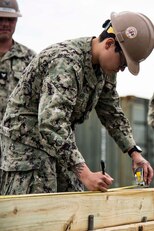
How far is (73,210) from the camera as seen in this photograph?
3199 millimetres

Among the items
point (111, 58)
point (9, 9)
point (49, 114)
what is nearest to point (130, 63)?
point (111, 58)

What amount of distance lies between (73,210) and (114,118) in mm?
1393

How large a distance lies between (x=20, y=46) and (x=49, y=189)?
5.83 ft

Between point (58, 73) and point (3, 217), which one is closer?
point (3, 217)

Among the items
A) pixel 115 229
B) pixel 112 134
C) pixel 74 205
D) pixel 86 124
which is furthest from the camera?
pixel 86 124

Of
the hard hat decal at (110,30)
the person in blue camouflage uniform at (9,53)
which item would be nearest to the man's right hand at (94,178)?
the hard hat decal at (110,30)

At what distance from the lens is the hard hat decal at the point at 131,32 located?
3.70 m

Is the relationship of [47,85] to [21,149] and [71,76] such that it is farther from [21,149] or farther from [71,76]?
[21,149]

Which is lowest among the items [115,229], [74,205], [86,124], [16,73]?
[86,124]

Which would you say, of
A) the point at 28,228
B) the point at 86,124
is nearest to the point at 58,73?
the point at 28,228

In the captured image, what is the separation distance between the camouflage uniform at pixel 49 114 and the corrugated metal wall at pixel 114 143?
5.80 m

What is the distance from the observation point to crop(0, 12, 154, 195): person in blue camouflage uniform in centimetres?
346

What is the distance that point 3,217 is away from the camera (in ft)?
9.34

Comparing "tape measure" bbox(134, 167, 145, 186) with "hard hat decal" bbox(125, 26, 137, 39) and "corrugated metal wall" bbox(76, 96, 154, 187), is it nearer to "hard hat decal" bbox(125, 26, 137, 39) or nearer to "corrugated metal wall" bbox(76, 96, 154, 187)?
"hard hat decal" bbox(125, 26, 137, 39)
